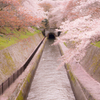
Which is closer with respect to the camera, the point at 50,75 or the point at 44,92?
the point at 44,92

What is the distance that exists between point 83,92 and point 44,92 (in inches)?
142

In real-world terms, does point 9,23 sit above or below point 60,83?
above

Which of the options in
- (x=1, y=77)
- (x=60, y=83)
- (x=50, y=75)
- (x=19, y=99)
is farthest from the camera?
(x=50, y=75)

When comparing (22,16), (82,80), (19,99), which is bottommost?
(19,99)

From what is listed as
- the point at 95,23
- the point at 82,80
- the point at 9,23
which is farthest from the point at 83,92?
the point at 9,23

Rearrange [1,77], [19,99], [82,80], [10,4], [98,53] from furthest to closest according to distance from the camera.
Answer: [10,4]
[98,53]
[82,80]
[1,77]
[19,99]

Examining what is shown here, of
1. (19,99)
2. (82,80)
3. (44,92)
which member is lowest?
(44,92)

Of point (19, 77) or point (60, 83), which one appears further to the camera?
point (60, 83)

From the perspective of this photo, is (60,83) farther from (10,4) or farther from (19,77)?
(10,4)

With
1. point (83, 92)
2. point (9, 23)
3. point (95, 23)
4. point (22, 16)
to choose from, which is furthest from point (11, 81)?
point (22, 16)

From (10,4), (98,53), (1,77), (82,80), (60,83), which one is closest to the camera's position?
(1,77)

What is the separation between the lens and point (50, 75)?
45.2 feet

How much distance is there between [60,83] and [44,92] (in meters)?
2.19

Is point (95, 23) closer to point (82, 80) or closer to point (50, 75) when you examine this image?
point (82, 80)
